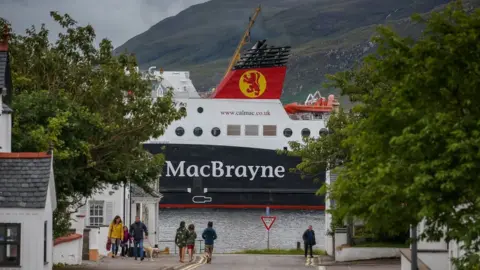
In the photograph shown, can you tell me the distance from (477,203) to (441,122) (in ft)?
4.61

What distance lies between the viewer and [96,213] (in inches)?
1988

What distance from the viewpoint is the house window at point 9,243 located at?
83.6 ft

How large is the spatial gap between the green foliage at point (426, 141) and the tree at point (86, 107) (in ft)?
41.7

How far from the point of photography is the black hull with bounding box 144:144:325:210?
317ft

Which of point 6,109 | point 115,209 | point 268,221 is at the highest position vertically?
point 6,109

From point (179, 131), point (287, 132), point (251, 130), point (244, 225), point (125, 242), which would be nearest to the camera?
point (125, 242)

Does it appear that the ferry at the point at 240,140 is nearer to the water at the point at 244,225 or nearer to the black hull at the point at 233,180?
the black hull at the point at 233,180

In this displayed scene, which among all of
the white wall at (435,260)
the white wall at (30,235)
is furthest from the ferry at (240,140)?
the white wall at (30,235)

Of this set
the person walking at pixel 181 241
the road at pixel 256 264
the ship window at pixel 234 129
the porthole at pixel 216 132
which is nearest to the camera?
the road at pixel 256 264

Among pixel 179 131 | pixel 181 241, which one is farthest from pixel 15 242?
pixel 179 131

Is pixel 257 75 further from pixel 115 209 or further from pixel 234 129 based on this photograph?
pixel 115 209

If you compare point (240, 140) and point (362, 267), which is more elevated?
point (240, 140)

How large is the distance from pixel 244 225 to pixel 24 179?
213 ft

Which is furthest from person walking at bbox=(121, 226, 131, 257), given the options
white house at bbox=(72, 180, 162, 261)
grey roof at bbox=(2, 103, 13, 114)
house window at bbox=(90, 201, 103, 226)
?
grey roof at bbox=(2, 103, 13, 114)
